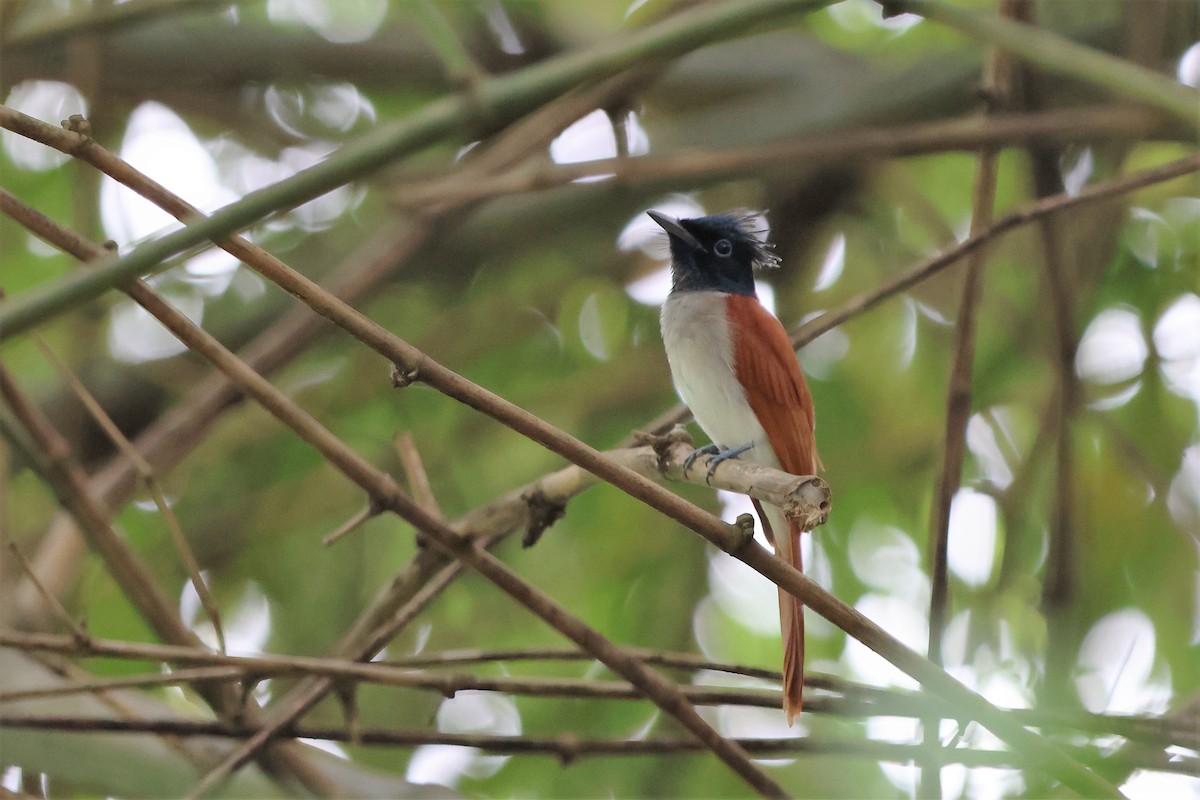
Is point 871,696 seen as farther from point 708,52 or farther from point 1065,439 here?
point 708,52

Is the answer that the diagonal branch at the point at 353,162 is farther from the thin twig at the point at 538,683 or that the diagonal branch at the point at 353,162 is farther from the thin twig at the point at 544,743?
the thin twig at the point at 544,743

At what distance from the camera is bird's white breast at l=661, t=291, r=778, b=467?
9.09ft

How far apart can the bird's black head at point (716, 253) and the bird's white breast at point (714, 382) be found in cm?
34

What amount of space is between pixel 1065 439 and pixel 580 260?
1.57 meters

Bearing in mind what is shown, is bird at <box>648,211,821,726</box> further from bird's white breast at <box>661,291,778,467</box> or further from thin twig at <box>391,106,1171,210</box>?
thin twig at <box>391,106,1171,210</box>

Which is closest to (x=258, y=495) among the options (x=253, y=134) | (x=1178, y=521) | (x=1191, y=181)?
(x=253, y=134)

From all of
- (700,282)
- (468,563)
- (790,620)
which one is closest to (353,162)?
(468,563)

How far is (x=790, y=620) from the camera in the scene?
2.19m

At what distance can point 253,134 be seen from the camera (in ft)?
12.7

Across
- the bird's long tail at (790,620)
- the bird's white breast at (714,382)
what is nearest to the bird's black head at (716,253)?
the bird's white breast at (714,382)

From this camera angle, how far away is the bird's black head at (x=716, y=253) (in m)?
3.27

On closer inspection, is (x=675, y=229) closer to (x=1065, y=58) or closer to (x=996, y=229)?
(x=996, y=229)

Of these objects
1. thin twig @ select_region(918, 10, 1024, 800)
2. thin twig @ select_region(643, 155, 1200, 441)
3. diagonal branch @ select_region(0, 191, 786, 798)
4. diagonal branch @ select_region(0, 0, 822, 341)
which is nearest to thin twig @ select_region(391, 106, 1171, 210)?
thin twig @ select_region(918, 10, 1024, 800)

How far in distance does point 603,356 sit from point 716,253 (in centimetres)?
67
